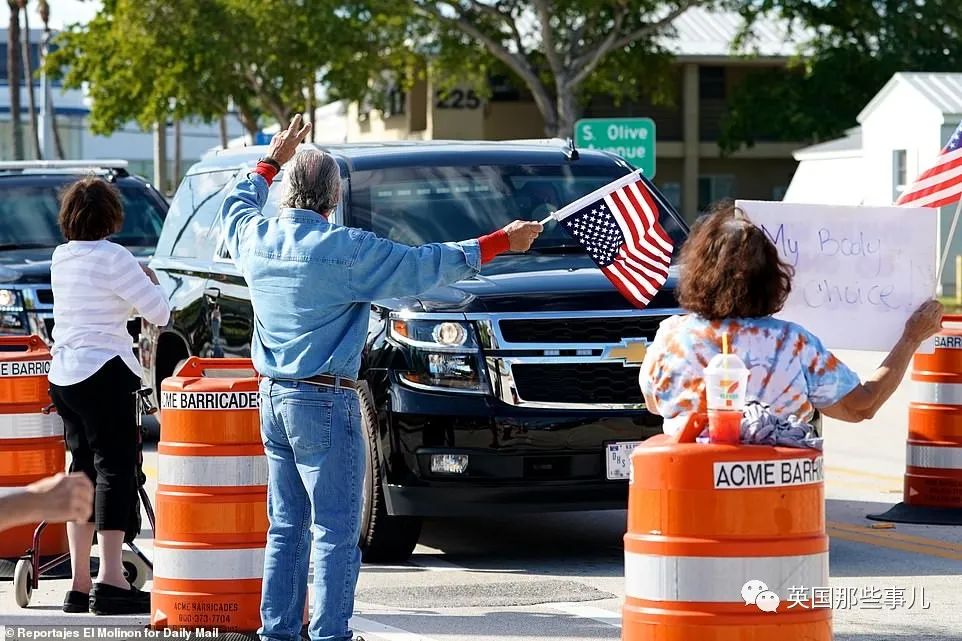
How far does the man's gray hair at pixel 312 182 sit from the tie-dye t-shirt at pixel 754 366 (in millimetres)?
1595

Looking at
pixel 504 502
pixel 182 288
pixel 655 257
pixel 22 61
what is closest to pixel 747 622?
pixel 655 257

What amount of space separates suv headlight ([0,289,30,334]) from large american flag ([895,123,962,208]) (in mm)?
8047

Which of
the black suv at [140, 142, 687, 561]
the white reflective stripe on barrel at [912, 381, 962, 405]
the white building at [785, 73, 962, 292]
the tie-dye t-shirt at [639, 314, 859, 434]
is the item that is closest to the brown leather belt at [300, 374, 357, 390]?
the tie-dye t-shirt at [639, 314, 859, 434]

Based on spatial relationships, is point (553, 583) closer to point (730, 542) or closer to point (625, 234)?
point (625, 234)

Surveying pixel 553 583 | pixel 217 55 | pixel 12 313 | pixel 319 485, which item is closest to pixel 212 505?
pixel 319 485

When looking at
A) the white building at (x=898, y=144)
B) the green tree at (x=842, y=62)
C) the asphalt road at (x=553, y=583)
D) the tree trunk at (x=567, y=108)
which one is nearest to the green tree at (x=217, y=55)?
the tree trunk at (x=567, y=108)

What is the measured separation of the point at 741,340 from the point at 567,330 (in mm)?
3375

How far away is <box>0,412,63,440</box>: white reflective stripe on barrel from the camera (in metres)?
8.64

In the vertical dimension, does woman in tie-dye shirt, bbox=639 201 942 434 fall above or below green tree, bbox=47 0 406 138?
below

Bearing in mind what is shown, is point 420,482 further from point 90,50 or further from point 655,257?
point 90,50

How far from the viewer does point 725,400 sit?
4.83 meters

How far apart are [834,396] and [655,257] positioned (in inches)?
83.2

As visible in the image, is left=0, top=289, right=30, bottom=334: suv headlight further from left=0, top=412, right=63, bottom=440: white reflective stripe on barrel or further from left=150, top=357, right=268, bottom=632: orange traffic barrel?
left=150, top=357, right=268, bottom=632: orange traffic barrel

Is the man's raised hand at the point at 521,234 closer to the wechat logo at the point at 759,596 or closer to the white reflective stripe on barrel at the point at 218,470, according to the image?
the white reflective stripe on barrel at the point at 218,470
